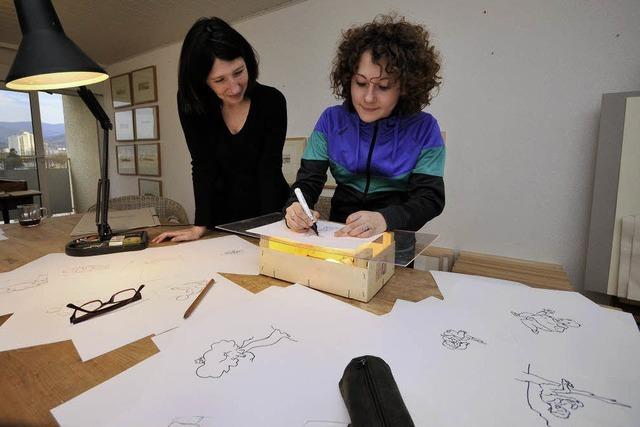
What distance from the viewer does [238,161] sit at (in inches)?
50.1

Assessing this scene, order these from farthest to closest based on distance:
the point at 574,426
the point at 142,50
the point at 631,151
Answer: the point at 142,50 → the point at 631,151 → the point at 574,426

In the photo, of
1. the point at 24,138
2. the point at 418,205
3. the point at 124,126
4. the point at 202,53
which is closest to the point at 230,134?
the point at 202,53

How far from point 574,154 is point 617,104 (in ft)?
0.91

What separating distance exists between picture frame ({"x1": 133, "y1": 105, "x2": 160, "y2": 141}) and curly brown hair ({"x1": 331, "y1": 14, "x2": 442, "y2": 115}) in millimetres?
3279

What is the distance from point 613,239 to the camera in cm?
149

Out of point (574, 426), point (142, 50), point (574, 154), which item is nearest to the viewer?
point (574, 426)

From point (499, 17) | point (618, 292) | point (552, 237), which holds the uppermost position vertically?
point (499, 17)

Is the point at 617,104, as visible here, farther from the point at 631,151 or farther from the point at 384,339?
the point at 384,339

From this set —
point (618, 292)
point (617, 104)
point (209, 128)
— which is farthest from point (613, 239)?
point (209, 128)

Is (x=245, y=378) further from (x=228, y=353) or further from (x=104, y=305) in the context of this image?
(x=104, y=305)

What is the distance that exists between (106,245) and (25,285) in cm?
24

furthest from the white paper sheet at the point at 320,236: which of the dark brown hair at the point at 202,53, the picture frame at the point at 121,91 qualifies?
the picture frame at the point at 121,91

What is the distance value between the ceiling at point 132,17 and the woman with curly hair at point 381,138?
190 cm

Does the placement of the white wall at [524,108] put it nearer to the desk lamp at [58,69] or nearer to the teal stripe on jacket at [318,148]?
the teal stripe on jacket at [318,148]
